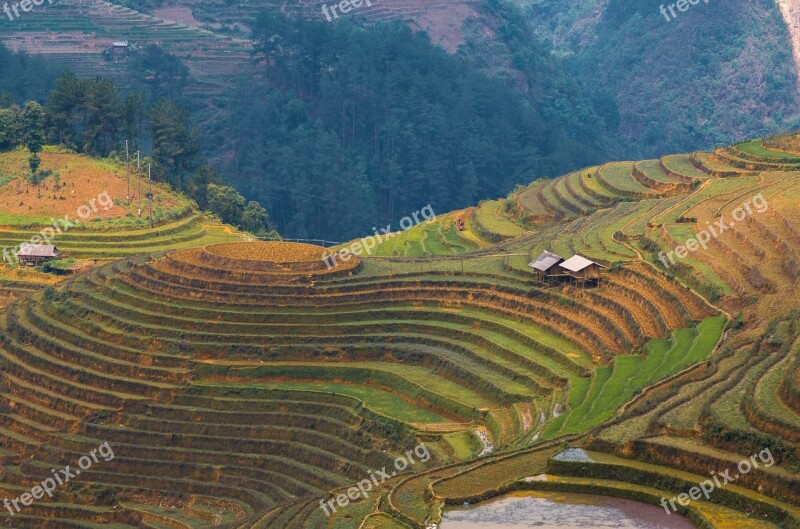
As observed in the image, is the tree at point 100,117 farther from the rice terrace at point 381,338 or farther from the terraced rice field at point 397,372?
the terraced rice field at point 397,372

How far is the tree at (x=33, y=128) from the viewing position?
73000 millimetres

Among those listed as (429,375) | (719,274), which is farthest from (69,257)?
(719,274)

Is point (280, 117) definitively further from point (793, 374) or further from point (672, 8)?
point (793, 374)

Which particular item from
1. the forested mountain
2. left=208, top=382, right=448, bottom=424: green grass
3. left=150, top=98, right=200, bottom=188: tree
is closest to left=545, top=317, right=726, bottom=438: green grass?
left=208, top=382, right=448, bottom=424: green grass

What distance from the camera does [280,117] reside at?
101375 mm

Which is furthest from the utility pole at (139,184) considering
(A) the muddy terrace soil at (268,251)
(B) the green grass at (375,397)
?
(B) the green grass at (375,397)

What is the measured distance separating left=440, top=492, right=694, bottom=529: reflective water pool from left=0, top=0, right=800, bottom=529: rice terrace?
0.26 feet

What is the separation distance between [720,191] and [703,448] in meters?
27.2

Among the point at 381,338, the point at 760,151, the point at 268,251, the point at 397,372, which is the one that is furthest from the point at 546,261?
the point at 760,151

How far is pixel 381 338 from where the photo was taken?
48688mm

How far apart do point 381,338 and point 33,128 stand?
102 feet

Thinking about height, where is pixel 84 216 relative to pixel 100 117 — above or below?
below

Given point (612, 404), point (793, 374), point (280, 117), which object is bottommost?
point (280, 117)

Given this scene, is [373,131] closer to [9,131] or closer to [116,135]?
[116,135]
